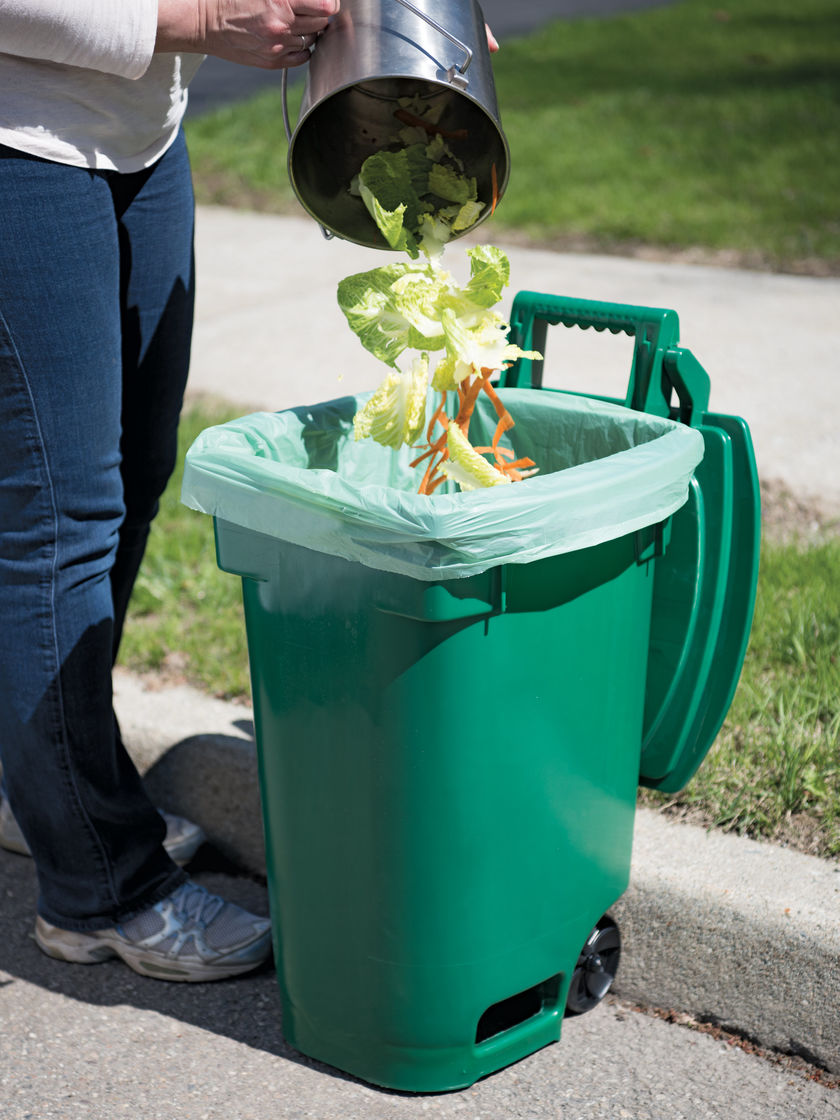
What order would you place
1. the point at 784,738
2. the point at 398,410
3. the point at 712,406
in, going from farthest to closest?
the point at 712,406, the point at 784,738, the point at 398,410

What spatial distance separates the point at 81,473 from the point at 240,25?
683 mm

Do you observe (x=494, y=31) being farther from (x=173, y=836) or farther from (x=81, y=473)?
(x=81, y=473)

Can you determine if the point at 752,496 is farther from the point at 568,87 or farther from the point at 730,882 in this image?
the point at 568,87

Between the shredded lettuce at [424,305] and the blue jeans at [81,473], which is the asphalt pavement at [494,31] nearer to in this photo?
the blue jeans at [81,473]

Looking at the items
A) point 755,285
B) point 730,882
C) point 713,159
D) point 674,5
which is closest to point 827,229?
point 755,285

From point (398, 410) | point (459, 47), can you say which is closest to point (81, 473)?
point (398, 410)

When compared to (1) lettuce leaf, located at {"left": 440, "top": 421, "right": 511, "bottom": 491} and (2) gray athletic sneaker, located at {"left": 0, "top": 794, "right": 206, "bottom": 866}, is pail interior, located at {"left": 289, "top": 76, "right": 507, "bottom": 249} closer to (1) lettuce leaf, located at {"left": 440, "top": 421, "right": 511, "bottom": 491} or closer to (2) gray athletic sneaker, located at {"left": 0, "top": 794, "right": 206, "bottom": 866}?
(1) lettuce leaf, located at {"left": 440, "top": 421, "right": 511, "bottom": 491}

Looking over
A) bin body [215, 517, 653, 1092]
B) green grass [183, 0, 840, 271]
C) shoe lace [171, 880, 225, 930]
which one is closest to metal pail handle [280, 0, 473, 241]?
bin body [215, 517, 653, 1092]

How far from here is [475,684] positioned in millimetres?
1697

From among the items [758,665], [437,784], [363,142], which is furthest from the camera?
[758,665]

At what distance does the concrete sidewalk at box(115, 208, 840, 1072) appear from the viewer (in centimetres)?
203

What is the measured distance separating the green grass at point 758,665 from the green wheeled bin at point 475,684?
0.23m

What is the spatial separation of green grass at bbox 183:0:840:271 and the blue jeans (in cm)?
409

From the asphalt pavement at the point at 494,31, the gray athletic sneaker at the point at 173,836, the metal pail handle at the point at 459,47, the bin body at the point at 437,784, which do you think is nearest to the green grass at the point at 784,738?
the bin body at the point at 437,784
